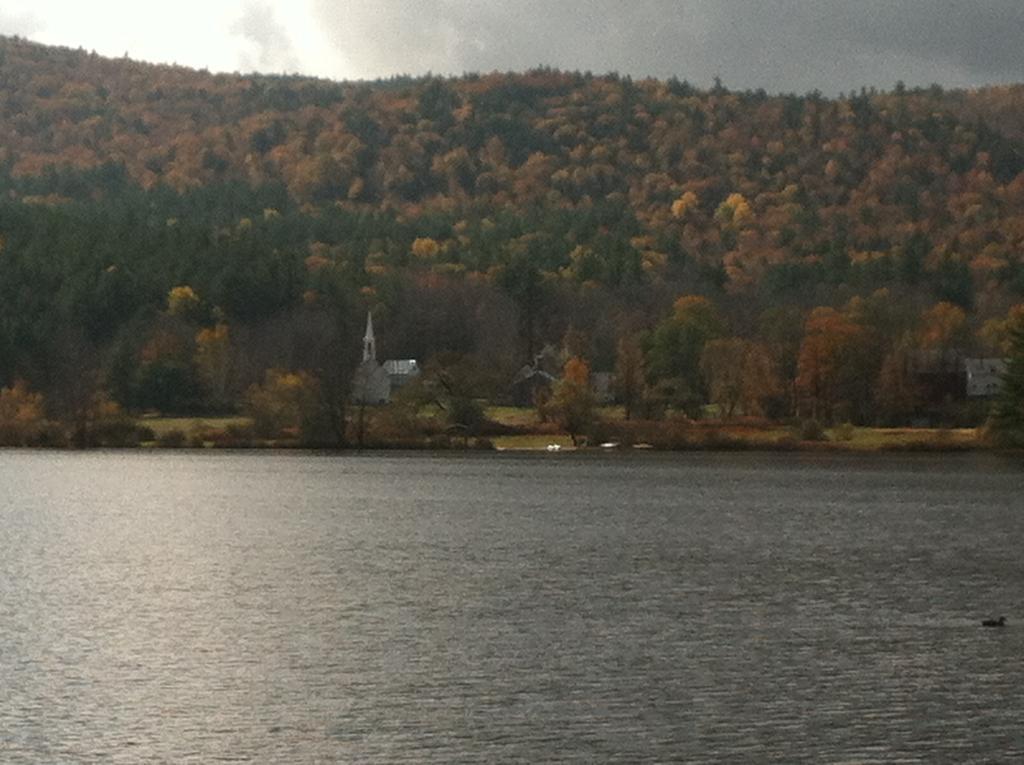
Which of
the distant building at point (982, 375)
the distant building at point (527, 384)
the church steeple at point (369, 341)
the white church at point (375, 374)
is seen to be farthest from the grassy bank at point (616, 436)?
the church steeple at point (369, 341)

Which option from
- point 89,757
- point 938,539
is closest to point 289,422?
point 938,539

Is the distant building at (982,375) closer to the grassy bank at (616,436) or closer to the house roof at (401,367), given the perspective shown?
the grassy bank at (616,436)

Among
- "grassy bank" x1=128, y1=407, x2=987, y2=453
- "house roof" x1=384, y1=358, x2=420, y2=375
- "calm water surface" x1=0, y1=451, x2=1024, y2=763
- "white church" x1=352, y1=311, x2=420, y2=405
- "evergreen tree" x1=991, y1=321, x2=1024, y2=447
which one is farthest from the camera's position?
"house roof" x1=384, y1=358, x2=420, y2=375

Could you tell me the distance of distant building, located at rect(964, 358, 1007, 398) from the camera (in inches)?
5305

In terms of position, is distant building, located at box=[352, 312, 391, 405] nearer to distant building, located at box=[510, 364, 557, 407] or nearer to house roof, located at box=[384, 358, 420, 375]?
house roof, located at box=[384, 358, 420, 375]

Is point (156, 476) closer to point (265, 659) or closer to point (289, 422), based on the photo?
point (289, 422)

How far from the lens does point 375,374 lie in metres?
136

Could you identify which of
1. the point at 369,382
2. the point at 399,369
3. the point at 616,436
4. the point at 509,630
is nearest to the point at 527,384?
the point at 399,369

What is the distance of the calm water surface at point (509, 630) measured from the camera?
1284 inches

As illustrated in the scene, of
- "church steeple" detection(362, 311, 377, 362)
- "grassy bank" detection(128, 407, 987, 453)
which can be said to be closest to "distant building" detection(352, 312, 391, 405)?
"church steeple" detection(362, 311, 377, 362)

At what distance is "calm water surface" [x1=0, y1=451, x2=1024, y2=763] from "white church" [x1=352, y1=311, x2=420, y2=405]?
129 feet

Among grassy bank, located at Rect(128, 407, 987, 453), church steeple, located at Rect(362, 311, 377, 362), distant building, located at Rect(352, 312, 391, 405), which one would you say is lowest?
grassy bank, located at Rect(128, 407, 987, 453)

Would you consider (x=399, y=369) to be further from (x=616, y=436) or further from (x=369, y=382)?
(x=616, y=436)

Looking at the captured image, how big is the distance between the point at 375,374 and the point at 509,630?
3672 inches
